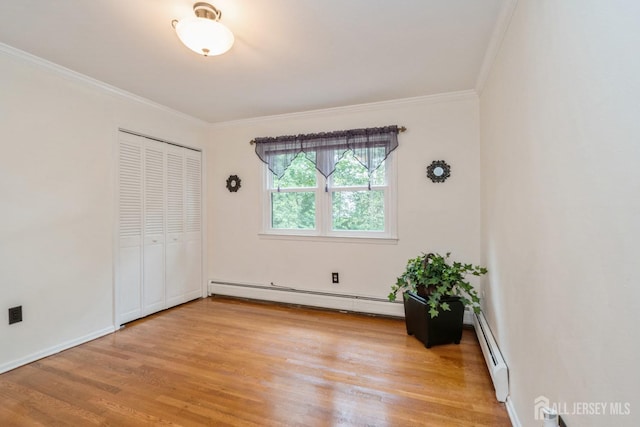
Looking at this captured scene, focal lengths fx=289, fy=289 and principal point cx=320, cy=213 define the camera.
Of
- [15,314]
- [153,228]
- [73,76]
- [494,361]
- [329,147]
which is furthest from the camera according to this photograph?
[329,147]

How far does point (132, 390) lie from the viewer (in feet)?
6.31

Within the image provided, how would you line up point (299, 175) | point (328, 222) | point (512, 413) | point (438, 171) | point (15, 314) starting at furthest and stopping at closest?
point (299, 175) → point (328, 222) → point (438, 171) → point (15, 314) → point (512, 413)

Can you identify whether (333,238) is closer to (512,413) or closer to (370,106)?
(370,106)

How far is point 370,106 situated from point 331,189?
41.0 inches

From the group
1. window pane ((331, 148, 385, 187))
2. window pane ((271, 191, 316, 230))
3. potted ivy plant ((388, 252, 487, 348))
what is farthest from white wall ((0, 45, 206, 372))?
potted ivy plant ((388, 252, 487, 348))

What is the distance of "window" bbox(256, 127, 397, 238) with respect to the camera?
10.8 ft

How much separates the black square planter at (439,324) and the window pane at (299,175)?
1.88 metres

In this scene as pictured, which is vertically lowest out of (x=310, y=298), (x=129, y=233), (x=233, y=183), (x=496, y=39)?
(x=310, y=298)

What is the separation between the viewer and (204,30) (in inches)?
66.4

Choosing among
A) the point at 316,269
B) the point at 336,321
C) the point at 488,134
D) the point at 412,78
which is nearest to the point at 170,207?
the point at 316,269

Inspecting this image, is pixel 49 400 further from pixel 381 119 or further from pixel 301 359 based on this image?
pixel 381 119

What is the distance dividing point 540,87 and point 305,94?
7.23 ft

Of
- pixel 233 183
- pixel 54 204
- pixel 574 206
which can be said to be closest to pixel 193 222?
pixel 233 183

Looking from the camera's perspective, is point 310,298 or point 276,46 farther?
point 310,298
